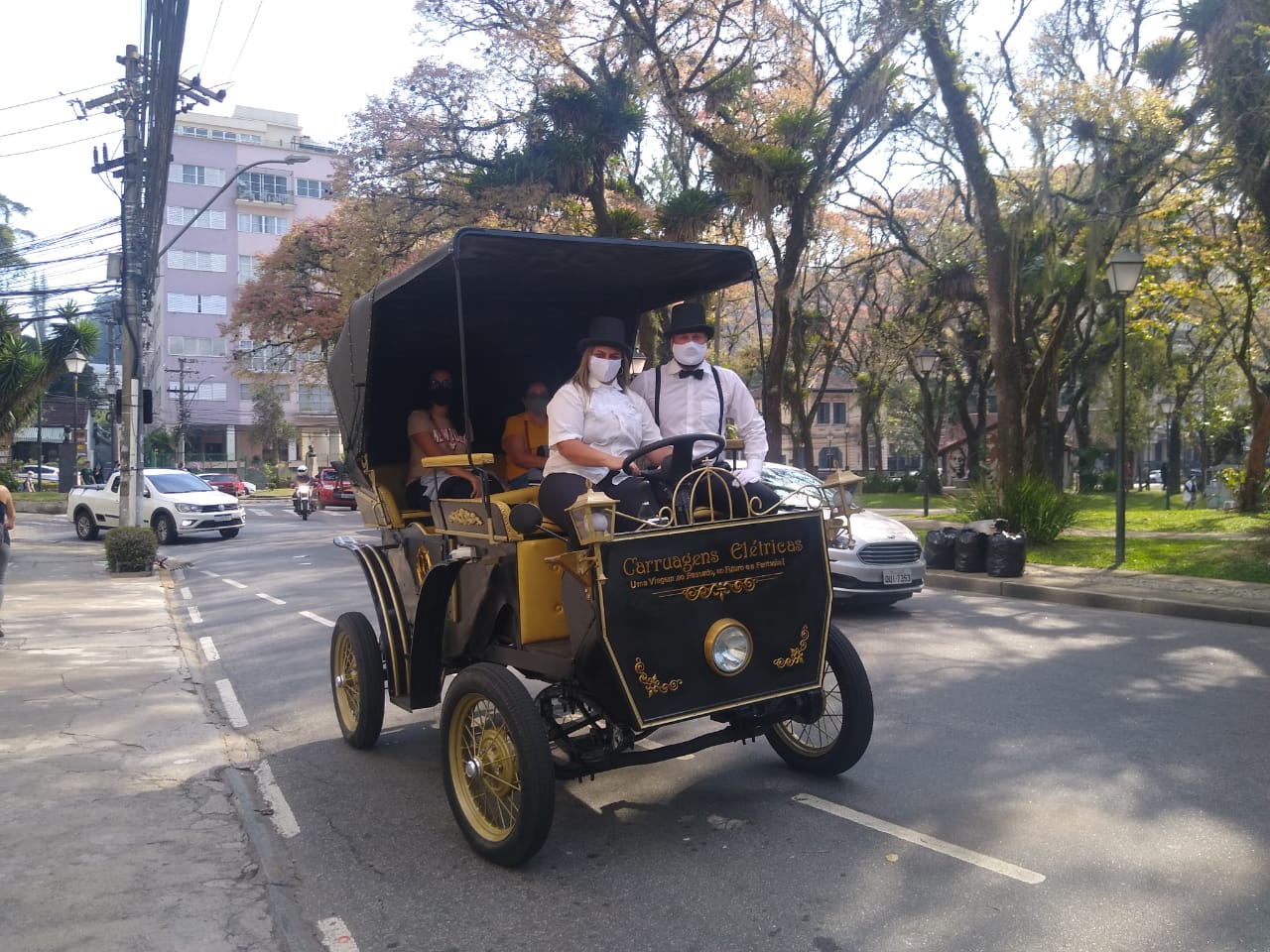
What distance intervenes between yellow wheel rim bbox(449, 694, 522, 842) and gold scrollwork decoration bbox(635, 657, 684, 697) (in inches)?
23.0

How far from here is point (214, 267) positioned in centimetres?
6025

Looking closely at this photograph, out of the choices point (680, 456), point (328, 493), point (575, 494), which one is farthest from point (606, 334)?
point (328, 493)

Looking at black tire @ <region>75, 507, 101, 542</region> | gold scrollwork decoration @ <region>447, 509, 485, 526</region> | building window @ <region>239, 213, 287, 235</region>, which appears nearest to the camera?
gold scrollwork decoration @ <region>447, 509, 485, 526</region>

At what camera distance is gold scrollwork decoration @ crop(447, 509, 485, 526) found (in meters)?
4.95

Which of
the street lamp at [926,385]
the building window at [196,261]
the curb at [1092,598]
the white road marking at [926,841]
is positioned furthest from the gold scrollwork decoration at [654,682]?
the building window at [196,261]

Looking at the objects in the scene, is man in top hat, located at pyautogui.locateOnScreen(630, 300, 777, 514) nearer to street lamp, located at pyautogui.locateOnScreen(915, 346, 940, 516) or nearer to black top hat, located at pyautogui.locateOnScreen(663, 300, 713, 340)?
black top hat, located at pyautogui.locateOnScreen(663, 300, 713, 340)

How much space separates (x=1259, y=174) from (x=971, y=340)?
71.6ft

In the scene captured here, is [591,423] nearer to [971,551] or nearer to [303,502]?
[971,551]

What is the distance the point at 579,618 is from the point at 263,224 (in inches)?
2481

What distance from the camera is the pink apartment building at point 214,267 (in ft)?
194

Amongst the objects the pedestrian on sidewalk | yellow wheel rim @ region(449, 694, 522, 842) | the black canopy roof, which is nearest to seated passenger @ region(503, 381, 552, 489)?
the black canopy roof

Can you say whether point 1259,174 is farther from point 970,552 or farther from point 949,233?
point 949,233

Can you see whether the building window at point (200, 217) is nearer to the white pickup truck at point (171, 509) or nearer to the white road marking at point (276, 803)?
the white pickup truck at point (171, 509)

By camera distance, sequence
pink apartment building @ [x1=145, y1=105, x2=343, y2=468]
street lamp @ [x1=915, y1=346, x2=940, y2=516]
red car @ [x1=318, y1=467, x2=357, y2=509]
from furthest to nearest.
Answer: pink apartment building @ [x1=145, y1=105, x2=343, y2=468]
red car @ [x1=318, y1=467, x2=357, y2=509]
street lamp @ [x1=915, y1=346, x2=940, y2=516]
